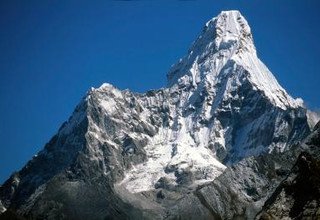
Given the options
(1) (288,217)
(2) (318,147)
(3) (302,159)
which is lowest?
(1) (288,217)

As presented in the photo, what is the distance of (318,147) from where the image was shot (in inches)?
2416

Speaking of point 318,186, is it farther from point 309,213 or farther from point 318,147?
point 318,147

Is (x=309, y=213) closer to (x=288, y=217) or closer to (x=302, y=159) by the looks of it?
(x=288, y=217)

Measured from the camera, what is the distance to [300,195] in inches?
1590

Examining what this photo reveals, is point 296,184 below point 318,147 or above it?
below

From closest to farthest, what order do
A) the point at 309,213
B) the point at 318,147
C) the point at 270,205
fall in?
the point at 309,213 < the point at 270,205 < the point at 318,147

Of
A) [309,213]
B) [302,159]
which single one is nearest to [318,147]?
[302,159]

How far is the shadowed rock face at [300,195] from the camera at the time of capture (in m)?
39.1

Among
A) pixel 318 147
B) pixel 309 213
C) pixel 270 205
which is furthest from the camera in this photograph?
pixel 318 147

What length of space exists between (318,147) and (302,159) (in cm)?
1947

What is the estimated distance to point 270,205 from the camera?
41938 millimetres

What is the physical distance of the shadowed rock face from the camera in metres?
39.1

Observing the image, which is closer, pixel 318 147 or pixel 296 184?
pixel 296 184

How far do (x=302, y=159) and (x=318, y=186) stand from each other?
325 centimetres
